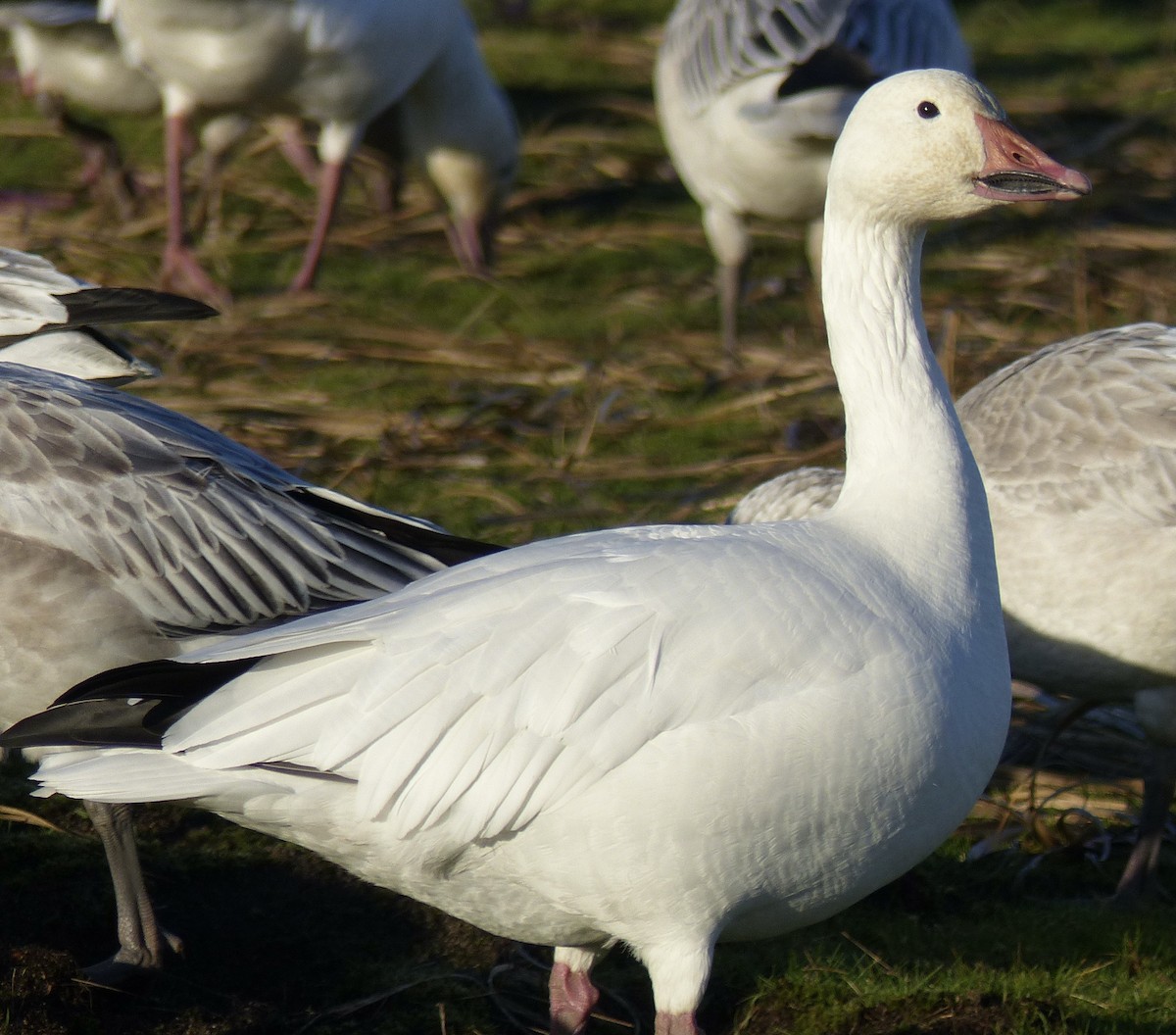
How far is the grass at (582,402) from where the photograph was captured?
3230 millimetres

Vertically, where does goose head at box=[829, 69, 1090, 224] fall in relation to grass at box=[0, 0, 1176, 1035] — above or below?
above

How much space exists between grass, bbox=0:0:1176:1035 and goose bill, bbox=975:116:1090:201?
4.73 ft

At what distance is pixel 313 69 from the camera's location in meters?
6.65

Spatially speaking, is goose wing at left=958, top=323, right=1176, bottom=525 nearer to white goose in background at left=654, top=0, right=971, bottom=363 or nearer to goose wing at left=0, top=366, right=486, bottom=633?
goose wing at left=0, top=366, right=486, bottom=633

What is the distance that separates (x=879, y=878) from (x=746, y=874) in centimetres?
→ 26

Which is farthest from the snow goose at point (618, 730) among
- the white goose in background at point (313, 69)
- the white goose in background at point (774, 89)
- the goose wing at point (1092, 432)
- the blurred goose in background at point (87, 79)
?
the blurred goose in background at point (87, 79)

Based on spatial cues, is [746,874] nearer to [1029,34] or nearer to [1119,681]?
[1119,681]

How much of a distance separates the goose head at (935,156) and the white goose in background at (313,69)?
13.3 feet

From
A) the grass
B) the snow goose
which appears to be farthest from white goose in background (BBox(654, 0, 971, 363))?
the snow goose

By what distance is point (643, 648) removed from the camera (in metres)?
2.51

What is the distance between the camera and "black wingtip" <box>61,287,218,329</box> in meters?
3.82

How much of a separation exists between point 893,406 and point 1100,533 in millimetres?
1067

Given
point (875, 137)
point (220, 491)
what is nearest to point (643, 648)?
point (875, 137)

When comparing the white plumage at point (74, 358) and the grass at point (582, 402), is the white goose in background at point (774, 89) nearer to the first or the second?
the grass at point (582, 402)
